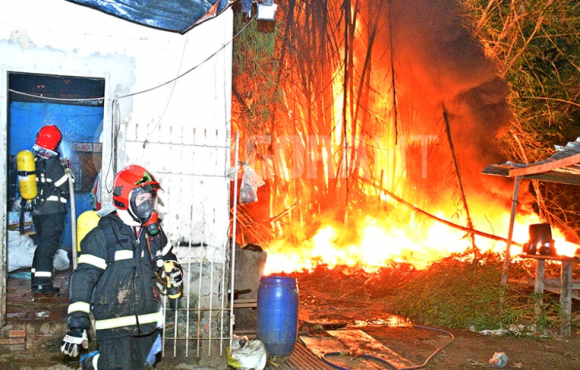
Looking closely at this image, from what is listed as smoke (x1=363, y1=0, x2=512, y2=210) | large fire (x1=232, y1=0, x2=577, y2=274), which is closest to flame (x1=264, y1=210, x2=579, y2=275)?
large fire (x1=232, y1=0, x2=577, y2=274)

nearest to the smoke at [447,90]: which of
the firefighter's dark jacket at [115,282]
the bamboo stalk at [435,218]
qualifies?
the bamboo stalk at [435,218]

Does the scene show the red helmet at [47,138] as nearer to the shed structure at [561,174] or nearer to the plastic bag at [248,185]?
the plastic bag at [248,185]

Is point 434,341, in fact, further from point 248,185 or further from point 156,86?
point 156,86

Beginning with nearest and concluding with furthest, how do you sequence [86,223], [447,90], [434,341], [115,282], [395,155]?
[115,282], [86,223], [434,341], [447,90], [395,155]

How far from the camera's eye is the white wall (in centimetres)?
626

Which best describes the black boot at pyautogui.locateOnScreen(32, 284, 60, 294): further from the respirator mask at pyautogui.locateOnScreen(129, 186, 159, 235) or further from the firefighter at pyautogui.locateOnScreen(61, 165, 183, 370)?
the respirator mask at pyautogui.locateOnScreen(129, 186, 159, 235)

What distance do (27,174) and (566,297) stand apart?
316 inches

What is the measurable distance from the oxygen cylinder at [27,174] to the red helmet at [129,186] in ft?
10.9

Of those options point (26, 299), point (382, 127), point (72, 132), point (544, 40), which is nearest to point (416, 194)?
point (382, 127)

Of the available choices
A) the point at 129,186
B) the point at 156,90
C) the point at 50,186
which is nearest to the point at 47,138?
the point at 50,186

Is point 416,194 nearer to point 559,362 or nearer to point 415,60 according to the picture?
point 415,60

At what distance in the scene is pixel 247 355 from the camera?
605 centimetres

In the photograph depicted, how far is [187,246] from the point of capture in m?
6.53

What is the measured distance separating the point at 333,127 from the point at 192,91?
7153 millimetres
